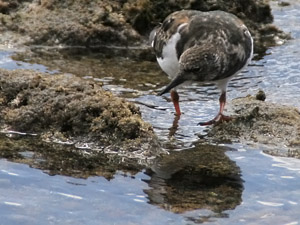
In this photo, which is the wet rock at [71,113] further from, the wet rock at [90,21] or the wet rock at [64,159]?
the wet rock at [90,21]

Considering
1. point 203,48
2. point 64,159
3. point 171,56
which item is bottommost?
point 64,159

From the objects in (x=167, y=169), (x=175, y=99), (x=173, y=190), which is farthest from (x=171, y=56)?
(x=173, y=190)

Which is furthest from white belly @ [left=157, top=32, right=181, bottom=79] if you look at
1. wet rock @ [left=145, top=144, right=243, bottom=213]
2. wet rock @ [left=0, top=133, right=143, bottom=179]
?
wet rock @ [left=0, top=133, right=143, bottom=179]

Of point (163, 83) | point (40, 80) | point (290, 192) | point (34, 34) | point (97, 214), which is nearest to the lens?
point (97, 214)

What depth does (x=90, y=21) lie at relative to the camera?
9.25m

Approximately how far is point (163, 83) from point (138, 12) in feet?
5.60

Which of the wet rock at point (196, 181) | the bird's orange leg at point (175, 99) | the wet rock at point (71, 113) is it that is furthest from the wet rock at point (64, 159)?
the bird's orange leg at point (175, 99)

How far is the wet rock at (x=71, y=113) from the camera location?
18.7 ft

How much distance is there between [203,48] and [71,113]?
125 centimetres

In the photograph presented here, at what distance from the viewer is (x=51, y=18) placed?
9320 mm

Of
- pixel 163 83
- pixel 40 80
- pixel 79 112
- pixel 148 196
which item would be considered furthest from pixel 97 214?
pixel 163 83

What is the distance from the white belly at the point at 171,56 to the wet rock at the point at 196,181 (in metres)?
0.85

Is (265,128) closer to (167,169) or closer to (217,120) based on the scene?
(217,120)

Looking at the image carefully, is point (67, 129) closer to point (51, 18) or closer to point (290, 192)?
point (290, 192)
